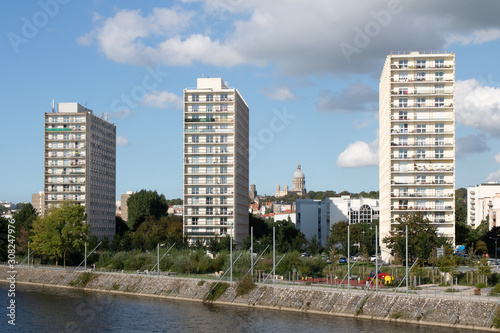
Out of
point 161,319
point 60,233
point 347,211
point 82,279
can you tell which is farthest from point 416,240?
point 347,211

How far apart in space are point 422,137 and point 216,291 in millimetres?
57747

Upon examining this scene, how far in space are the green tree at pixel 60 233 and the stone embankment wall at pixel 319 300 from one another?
1239 cm

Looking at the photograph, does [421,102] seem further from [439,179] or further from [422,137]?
[439,179]

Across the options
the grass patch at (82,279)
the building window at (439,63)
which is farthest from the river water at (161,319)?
the building window at (439,63)

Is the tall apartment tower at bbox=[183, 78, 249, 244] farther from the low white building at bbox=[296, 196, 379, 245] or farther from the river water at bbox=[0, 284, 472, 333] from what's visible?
the river water at bbox=[0, 284, 472, 333]

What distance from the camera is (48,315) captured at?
71.9 meters

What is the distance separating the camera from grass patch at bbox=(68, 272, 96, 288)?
98938 mm

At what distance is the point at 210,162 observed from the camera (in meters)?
138

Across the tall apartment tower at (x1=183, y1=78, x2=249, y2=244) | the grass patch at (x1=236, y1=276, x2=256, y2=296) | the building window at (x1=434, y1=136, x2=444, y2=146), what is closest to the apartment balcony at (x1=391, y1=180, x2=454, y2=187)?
the building window at (x1=434, y1=136, x2=444, y2=146)

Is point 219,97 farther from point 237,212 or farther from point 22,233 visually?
point 22,233

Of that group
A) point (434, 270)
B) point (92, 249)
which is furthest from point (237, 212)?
point (434, 270)

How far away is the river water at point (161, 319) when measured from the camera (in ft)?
208

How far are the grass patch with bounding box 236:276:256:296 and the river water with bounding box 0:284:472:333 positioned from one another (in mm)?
3584

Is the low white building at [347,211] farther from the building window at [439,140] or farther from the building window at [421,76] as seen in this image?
the building window at [421,76]
